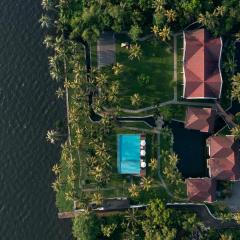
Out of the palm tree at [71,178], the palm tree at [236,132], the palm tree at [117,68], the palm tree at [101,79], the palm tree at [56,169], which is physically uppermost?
the palm tree at [117,68]

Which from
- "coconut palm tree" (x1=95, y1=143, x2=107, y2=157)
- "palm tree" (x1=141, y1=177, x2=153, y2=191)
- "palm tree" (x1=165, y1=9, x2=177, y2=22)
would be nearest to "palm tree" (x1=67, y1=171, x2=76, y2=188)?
"coconut palm tree" (x1=95, y1=143, x2=107, y2=157)

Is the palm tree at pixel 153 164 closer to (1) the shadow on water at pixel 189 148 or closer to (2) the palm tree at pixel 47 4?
(1) the shadow on water at pixel 189 148

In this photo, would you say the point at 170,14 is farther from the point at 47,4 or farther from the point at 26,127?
the point at 26,127

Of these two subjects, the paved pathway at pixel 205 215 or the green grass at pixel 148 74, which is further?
the paved pathway at pixel 205 215

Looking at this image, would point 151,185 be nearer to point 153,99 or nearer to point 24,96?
point 153,99

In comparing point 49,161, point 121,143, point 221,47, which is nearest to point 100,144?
point 121,143

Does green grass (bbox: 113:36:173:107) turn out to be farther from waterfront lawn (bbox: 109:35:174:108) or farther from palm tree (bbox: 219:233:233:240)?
palm tree (bbox: 219:233:233:240)

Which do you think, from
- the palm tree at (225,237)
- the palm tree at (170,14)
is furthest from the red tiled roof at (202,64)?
the palm tree at (225,237)
